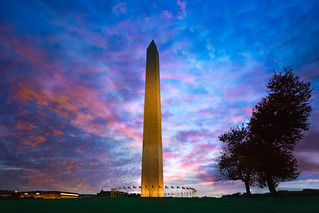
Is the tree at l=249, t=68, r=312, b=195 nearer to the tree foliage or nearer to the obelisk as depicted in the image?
the tree foliage

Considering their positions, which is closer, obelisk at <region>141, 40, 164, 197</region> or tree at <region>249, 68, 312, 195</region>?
tree at <region>249, 68, 312, 195</region>

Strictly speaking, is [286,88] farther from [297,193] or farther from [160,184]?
[160,184]

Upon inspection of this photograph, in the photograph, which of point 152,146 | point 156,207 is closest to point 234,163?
point 152,146

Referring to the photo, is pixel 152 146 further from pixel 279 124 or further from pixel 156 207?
pixel 156 207

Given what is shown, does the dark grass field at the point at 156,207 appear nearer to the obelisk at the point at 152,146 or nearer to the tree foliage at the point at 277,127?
the tree foliage at the point at 277,127

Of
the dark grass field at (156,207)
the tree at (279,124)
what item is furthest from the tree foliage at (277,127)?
the dark grass field at (156,207)

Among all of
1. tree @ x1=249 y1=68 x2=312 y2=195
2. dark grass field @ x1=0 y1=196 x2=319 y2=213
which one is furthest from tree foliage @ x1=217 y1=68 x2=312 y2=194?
dark grass field @ x1=0 y1=196 x2=319 y2=213

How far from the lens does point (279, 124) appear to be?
830 inches

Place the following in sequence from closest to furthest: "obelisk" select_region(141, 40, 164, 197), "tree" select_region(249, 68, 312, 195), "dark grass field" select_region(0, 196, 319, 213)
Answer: "dark grass field" select_region(0, 196, 319, 213) < "tree" select_region(249, 68, 312, 195) < "obelisk" select_region(141, 40, 164, 197)

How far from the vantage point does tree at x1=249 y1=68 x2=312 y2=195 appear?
68.5 ft

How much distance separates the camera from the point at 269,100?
22344 mm

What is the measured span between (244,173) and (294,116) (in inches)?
608

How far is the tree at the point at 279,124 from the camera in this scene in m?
20.9

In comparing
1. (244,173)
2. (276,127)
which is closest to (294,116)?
(276,127)
